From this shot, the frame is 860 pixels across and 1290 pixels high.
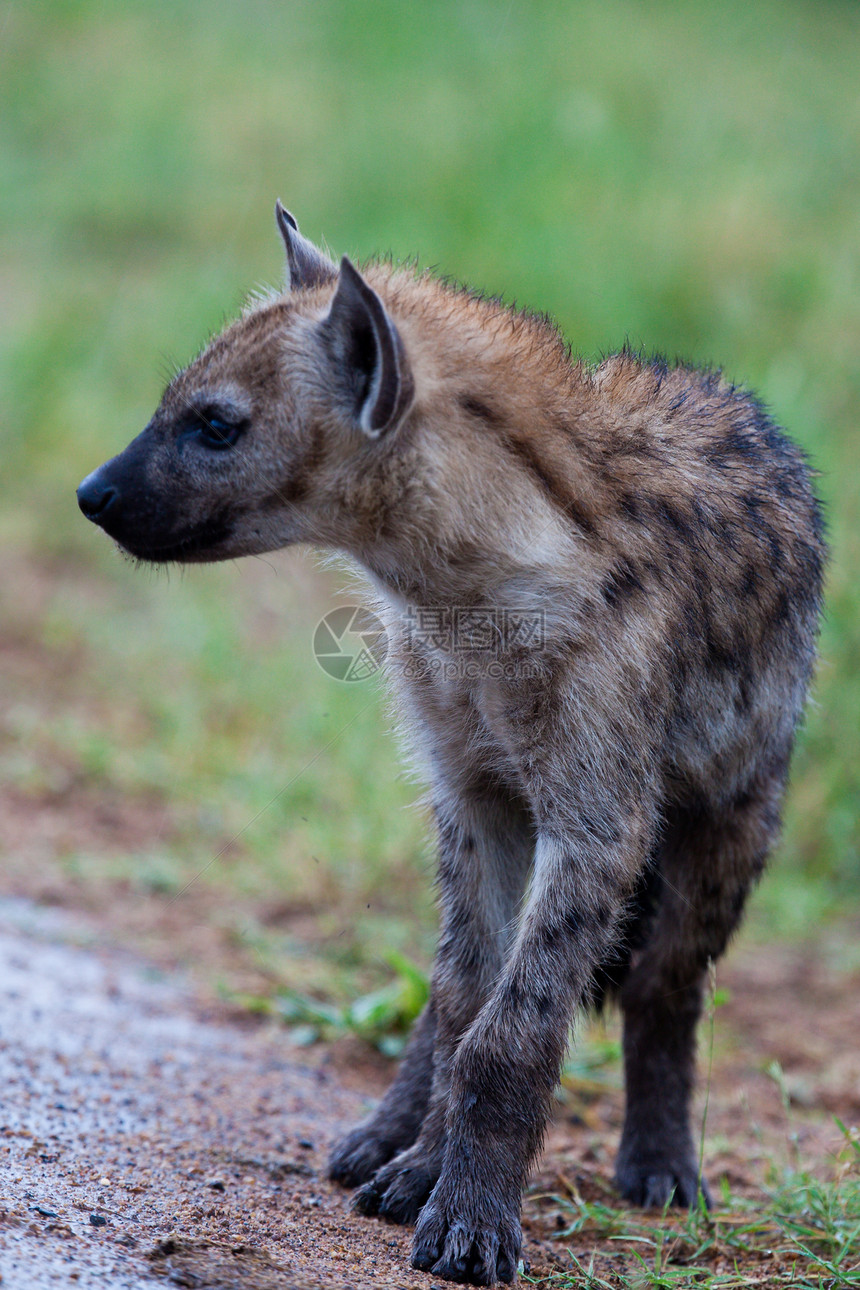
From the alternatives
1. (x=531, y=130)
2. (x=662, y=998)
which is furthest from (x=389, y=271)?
(x=531, y=130)

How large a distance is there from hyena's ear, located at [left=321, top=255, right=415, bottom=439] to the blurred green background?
901mm

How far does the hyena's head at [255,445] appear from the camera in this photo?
290 cm

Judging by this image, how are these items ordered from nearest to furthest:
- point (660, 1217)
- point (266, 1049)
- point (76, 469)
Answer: point (660, 1217) < point (266, 1049) < point (76, 469)

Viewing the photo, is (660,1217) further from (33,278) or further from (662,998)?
(33,278)

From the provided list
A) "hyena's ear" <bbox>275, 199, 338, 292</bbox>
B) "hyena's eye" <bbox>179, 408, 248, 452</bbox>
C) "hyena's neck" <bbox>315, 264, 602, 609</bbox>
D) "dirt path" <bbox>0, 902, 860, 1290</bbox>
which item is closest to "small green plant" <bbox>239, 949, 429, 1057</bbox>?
"dirt path" <bbox>0, 902, 860, 1290</bbox>

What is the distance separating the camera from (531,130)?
35.9 feet

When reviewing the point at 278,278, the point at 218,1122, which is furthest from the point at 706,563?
A: the point at 278,278

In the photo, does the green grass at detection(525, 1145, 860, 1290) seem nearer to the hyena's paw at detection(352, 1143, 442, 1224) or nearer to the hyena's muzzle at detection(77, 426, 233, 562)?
the hyena's paw at detection(352, 1143, 442, 1224)

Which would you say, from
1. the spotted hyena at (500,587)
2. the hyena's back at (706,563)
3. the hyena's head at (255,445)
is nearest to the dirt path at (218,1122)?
the spotted hyena at (500,587)

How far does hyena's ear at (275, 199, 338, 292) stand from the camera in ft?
10.7

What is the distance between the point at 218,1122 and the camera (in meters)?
3.40

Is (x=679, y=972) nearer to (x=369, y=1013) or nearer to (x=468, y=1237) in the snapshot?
(x=468, y=1237)

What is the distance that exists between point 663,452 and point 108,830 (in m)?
3.22

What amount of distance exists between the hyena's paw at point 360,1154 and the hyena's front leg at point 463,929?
0.39ft
